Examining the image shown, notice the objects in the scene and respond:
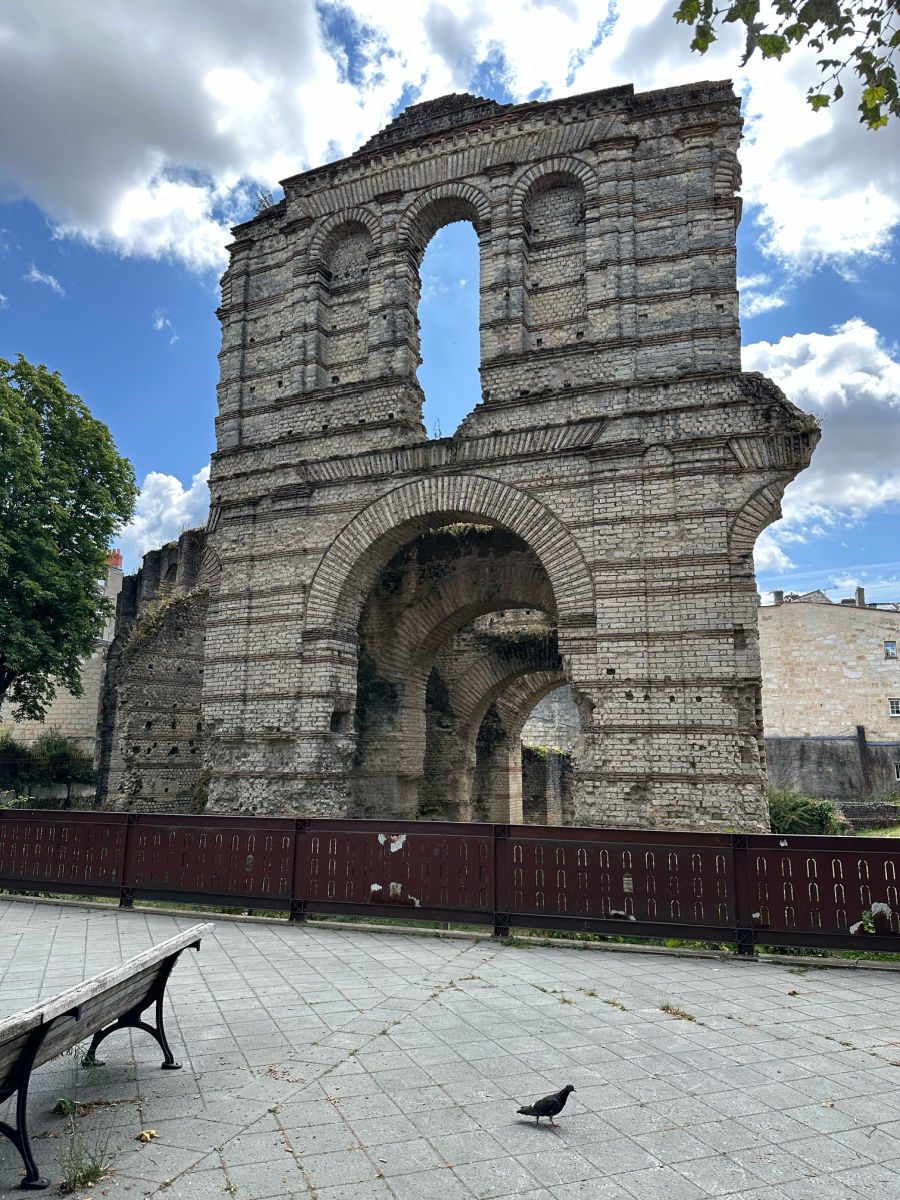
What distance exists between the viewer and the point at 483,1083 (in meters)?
3.82

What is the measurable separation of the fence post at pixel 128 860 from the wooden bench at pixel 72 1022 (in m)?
4.59

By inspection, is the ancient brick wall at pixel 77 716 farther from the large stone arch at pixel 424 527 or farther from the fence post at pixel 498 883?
the fence post at pixel 498 883

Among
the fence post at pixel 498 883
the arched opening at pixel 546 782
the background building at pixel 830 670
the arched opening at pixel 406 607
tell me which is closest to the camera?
the fence post at pixel 498 883

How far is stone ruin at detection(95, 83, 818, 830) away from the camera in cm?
984

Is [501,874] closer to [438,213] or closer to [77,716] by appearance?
[438,213]

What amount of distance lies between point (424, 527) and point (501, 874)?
6112 millimetres

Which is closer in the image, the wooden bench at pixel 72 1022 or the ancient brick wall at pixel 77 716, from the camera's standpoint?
the wooden bench at pixel 72 1022

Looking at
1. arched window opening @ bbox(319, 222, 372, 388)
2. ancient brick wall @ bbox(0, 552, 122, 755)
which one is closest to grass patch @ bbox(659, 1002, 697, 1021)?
arched window opening @ bbox(319, 222, 372, 388)

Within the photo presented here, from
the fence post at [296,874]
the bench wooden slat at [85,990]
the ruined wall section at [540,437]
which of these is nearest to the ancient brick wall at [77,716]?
the ruined wall section at [540,437]

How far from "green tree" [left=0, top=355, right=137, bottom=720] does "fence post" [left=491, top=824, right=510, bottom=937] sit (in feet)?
35.9

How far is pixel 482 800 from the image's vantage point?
16984 mm

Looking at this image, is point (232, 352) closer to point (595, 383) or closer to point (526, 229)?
point (526, 229)

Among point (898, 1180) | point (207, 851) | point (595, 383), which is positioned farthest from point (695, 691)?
point (898, 1180)

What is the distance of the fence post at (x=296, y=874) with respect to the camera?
7.70 metres
